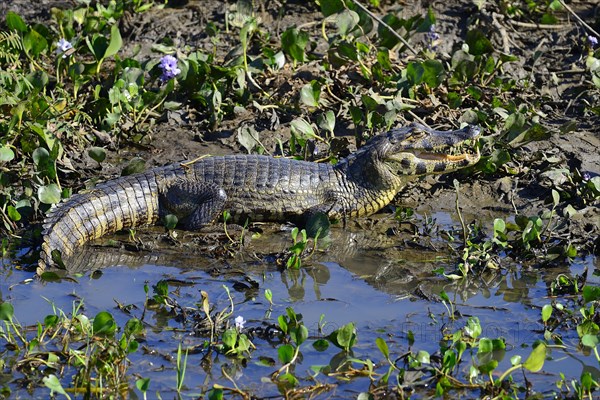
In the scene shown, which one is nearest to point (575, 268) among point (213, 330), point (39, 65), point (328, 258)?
point (328, 258)

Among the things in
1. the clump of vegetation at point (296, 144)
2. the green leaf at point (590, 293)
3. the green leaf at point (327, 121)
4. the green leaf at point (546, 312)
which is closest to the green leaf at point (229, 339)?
the clump of vegetation at point (296, 144)

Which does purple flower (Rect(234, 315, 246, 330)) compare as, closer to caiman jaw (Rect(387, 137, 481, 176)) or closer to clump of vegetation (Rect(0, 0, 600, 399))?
clump of vegetation (Rect(0, 0, 600, 399))

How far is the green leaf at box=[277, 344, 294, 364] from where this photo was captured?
455cm

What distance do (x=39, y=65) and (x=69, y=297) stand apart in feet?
10.8

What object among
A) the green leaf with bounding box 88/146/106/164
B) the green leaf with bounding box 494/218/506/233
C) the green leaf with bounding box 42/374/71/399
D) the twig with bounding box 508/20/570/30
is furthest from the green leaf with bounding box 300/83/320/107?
the green leaf with bounding box 42/374/71/399

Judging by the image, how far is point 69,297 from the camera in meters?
5.64

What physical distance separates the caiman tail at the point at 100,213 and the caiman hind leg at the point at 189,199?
84 millimetres

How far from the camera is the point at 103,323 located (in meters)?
4.80

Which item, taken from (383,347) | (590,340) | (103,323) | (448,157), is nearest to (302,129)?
→ (448,157)

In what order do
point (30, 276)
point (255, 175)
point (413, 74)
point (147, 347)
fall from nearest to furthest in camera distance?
1. point (147, 347)
2. point (30, 276)
3. point (255, 175)
4. point (413, 74)

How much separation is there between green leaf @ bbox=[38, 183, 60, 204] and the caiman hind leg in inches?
29.5

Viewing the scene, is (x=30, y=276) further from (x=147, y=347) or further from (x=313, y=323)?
(x=313, y=323)

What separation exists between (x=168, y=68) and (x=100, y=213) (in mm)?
1672

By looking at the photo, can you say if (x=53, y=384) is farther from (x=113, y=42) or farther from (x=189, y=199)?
(x=113, y=42)
